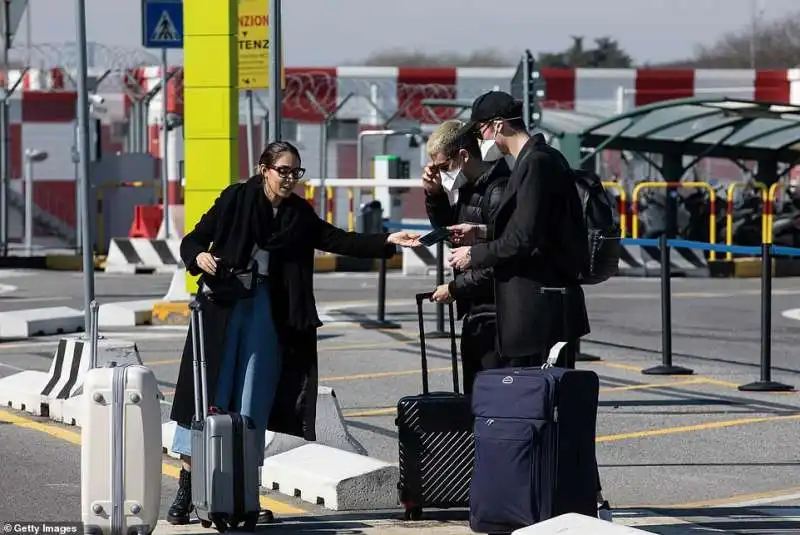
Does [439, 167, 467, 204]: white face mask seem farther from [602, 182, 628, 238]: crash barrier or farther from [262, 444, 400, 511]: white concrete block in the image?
[602, 182, 628, 238]: crash barrier

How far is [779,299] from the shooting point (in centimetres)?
2050

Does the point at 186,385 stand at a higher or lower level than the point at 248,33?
lower

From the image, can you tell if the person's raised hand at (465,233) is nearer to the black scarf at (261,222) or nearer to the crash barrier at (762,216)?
the black scarf at (261,222)

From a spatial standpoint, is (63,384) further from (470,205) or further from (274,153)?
(470,205)

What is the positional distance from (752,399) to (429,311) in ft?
23.6

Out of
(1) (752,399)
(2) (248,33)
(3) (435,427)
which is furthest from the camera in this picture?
(2) (248,33)

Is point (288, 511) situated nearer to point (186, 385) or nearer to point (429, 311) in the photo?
point (186, 385)

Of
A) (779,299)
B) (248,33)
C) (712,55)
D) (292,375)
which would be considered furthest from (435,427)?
(712,55)

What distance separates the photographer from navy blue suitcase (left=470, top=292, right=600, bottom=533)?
654 cm

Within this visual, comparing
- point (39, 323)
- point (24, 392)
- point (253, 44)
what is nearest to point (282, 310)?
point (24, 392)

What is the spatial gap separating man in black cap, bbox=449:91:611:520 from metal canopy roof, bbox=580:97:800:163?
61.5ft

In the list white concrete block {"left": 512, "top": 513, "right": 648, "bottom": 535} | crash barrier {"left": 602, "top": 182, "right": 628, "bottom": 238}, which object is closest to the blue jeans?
white concrete block {"left": 512, "top": 513, "right": 648, "bottom": 535}

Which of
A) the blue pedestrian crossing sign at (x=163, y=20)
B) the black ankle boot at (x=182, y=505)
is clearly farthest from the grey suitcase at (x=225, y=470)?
the blue pedestrian crossing sign at (x=163, y=20)

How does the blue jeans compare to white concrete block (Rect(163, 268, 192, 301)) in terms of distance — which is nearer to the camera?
the blue jeans
